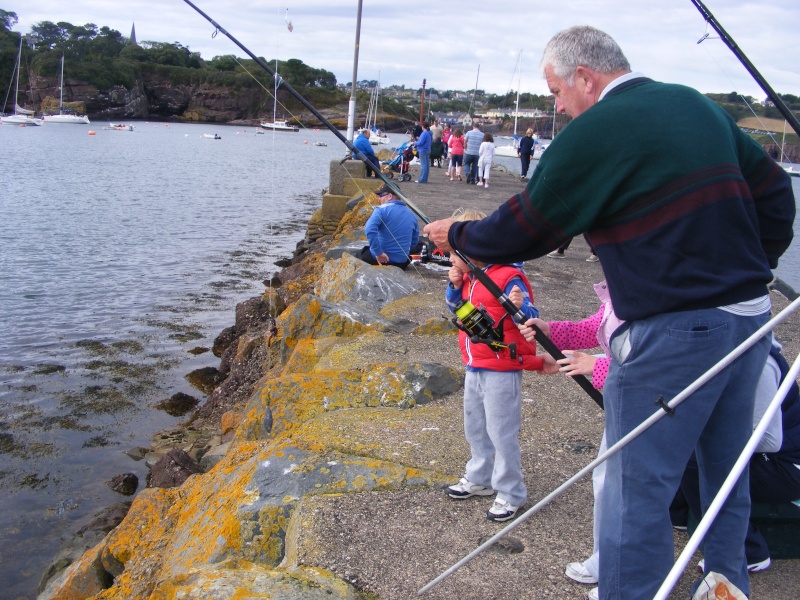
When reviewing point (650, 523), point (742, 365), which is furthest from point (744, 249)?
point (650, 523)

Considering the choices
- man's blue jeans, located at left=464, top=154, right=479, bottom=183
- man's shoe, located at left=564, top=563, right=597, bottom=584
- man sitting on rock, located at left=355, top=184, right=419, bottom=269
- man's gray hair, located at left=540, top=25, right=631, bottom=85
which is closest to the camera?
man's gray hair, located at left=540, top=25, right=631, bottom=85

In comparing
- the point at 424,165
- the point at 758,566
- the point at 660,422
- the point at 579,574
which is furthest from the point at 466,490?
the point at 424,165

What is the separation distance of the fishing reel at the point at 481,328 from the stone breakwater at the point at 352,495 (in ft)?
2.66


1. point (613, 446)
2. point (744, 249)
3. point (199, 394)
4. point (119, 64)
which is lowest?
point (199, 394)

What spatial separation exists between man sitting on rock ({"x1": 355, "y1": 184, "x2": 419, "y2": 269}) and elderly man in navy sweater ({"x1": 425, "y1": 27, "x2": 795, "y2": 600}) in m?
6.83

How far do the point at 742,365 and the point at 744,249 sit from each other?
39 centimetres

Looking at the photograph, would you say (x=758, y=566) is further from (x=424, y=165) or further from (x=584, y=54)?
(x=424, y=165)

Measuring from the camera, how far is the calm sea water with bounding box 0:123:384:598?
744 cm

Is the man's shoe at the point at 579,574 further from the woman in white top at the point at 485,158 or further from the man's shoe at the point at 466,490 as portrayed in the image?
the woman in white top at the point at 485,158

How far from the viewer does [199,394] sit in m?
9.96

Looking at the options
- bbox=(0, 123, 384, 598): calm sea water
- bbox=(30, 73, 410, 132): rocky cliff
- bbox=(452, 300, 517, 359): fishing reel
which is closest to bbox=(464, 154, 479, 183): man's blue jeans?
bbox=(0, 123, 384, 598): calm sea water

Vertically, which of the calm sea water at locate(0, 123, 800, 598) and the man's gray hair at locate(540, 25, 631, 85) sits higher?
the man's gray hair at locate(540, 25, 631, 85)

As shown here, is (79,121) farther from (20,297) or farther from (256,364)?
(256,364)

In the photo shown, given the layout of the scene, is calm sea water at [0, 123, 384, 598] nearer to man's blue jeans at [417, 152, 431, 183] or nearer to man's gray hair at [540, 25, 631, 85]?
man's blue jeans at [417, 152, 431, 183]
